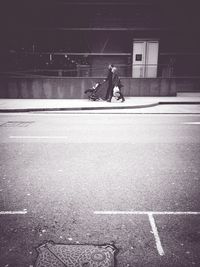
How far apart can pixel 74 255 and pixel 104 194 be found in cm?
144

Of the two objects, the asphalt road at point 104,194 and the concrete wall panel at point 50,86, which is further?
the concrete wall panel at point 50,86

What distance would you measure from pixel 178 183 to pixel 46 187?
90.6 inches

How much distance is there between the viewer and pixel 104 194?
4.25 meters

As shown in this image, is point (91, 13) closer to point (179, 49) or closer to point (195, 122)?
point (179, 49)

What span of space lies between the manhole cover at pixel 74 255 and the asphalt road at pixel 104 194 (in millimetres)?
88

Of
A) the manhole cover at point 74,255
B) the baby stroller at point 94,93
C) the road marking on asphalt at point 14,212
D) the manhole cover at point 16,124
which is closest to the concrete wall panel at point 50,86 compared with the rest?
the baby stroller at point 94,93

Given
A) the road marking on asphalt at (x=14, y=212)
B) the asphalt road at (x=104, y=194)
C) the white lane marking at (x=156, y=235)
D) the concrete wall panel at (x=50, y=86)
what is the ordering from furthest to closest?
the concrete wall panel at (x=50, y=86)
the road marking on asphalt at (x=14, y=212)
the asphalt road at (x=104, y=194)
the white lane marking at (x=156, y=235)

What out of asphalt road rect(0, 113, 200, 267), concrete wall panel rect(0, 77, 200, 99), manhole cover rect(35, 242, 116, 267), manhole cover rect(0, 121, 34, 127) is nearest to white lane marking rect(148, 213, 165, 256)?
asphalt road rect(0, 113, 200, 267)

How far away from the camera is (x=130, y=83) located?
61.2ft

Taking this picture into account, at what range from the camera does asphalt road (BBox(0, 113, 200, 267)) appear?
307 cm

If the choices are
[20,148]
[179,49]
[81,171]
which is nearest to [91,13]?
[179,49]

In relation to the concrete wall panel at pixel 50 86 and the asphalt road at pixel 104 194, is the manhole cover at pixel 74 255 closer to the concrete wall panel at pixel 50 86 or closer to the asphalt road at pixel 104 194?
the asphalt road at pixel 104 194

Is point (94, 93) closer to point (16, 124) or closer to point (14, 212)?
point (16, 124)

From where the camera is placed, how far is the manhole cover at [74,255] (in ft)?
9.14
